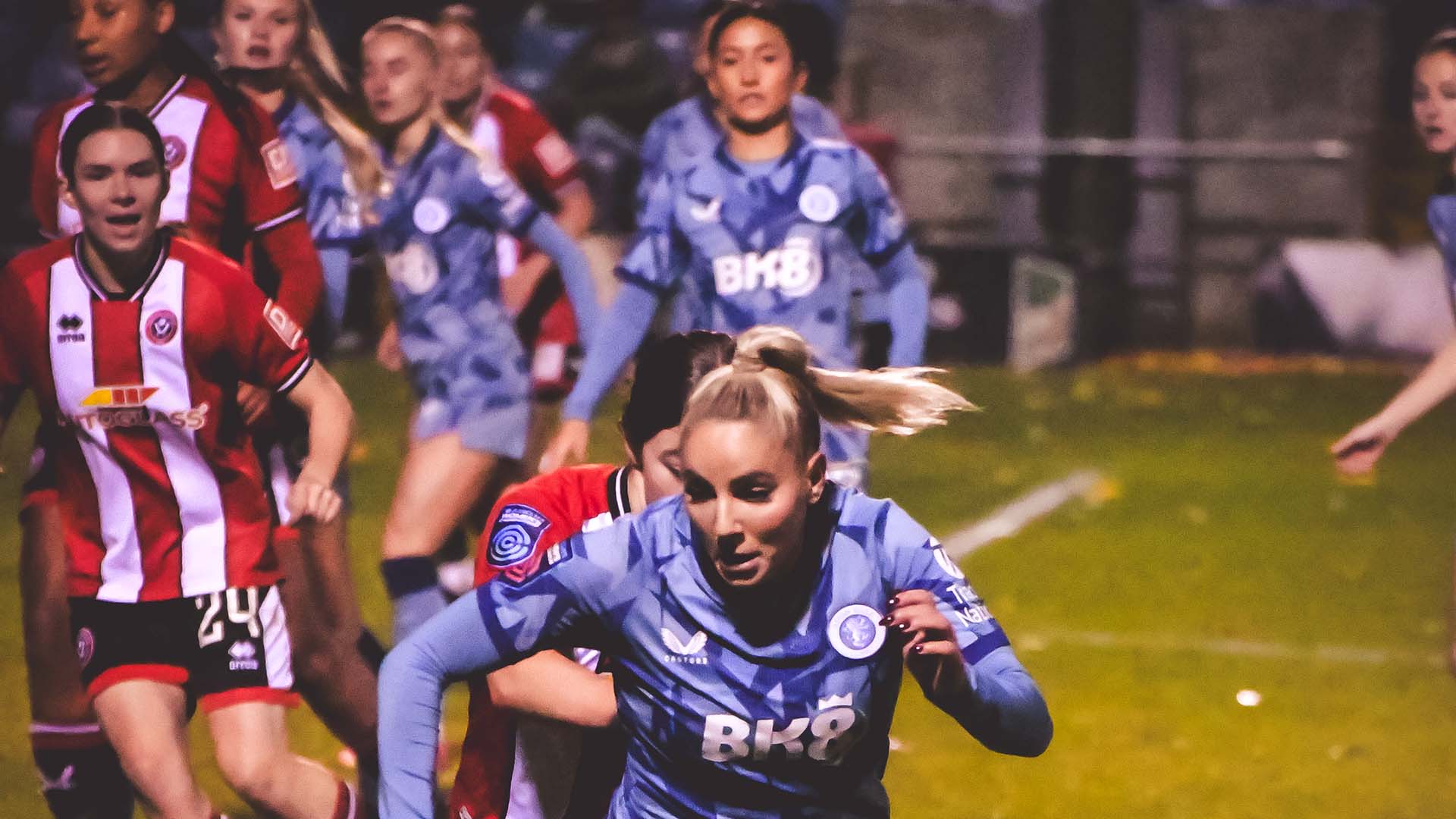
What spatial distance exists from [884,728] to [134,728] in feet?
5.32

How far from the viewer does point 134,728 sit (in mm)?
4328

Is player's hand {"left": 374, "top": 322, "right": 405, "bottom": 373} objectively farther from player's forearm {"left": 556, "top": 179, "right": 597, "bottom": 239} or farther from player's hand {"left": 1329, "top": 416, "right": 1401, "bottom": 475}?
player's hand {"left": 1329, "top": 416, "right": 1401, "bottom": 475}

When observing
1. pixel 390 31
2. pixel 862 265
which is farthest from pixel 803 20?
pixel 390 31

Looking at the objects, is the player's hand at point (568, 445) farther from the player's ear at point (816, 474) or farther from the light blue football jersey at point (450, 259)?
the player's ear at point (816, 474)

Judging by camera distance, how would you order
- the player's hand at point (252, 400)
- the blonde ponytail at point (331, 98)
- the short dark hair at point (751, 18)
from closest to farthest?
the player's hand at point (252, 400), the short dark hair at point (751, 18), the blonde ponytail at point (331, 98)

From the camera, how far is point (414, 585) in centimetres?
679

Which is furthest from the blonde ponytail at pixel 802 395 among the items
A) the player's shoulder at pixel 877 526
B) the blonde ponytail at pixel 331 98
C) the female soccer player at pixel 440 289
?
the female soccer player at pixel 440 289

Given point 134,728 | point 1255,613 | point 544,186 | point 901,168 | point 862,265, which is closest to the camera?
point 134,728

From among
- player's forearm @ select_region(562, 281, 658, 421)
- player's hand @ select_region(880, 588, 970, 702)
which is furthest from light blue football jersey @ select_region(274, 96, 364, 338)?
player's hand @ select_region(880, 588, 970, 702)

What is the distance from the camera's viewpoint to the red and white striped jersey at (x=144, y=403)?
4.43 metres

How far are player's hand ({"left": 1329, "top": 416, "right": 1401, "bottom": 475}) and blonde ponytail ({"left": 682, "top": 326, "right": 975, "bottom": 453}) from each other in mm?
2043

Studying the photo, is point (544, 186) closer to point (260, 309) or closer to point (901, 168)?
point (260, 309)

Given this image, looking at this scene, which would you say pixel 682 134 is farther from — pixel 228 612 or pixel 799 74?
pixel 228 612

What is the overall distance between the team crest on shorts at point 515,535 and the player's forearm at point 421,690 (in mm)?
431
